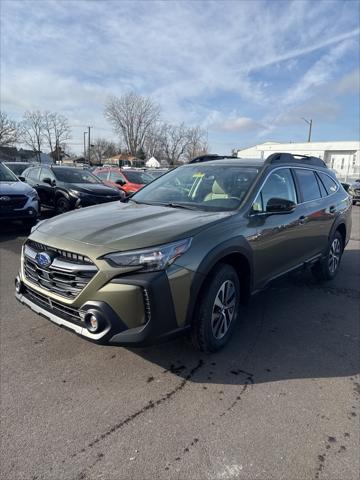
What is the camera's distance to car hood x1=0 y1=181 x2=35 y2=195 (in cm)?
770

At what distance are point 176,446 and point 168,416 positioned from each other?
10.7 inches

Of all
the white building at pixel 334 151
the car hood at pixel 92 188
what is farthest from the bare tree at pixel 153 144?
the car hood at pixel 92 188

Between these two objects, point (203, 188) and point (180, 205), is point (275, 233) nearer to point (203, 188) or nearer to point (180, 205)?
point (203, 188)

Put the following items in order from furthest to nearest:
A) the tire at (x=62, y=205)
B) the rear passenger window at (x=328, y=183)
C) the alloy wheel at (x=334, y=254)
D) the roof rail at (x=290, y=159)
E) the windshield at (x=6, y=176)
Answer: the tire at (x=62, y=205) → the windshield at (x=6, y=176) → the alloy wheel at (x=334, y=254) → the rear passenger window at (x=328, y=183) → the roof rail at (x=290, y=159)

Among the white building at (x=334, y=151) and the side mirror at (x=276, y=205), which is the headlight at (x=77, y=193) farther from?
the white building at (x=334, y=151)

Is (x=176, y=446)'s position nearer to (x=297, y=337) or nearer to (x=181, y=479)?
(x=181, y=479)

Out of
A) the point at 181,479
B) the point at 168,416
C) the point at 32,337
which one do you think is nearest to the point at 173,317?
the point at 168,416

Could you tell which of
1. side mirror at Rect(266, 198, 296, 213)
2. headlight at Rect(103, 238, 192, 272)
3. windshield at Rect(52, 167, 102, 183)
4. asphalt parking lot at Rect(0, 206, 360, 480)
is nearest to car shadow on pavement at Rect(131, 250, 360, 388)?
asphalt parking lot at Rect(0, 206, 360, 480)

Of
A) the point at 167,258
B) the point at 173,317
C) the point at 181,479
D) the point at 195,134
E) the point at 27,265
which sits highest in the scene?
the point at 195,134

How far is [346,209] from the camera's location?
5812 millimetres

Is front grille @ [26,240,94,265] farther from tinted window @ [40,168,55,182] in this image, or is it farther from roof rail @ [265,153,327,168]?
tinted window @ [40,168,55,182]

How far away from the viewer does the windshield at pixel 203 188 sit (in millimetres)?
3580

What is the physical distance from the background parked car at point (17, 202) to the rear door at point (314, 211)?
5968 millimetres

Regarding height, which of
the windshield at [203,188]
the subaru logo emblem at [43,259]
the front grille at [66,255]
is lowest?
the subaru logo emblem at [43,259]
